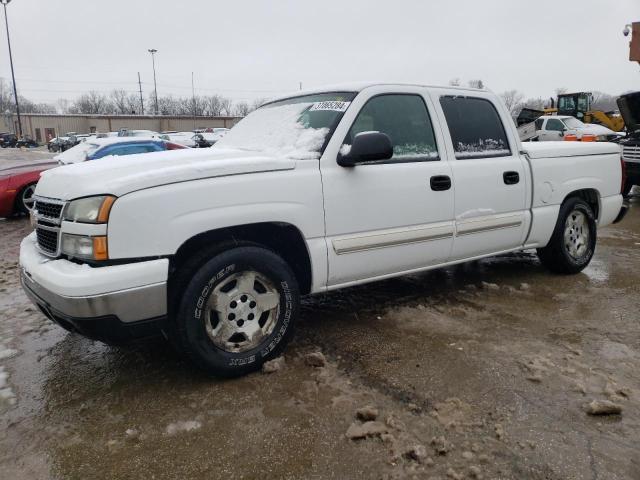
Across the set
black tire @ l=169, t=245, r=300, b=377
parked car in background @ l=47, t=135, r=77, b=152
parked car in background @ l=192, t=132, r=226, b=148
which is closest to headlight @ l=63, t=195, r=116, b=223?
black tire @ l=169, t=245, r=300, b=377

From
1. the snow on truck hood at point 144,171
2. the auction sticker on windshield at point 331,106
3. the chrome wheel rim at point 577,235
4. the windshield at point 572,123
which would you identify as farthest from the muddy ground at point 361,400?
the windshield at point 572,123

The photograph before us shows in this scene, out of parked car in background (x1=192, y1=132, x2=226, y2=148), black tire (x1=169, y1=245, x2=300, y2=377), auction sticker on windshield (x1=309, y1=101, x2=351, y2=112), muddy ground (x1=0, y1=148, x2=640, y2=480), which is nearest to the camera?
muddy ground (x1=0, y1=148, x2=640, y2=480)

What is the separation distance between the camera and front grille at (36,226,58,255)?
298 centimetres

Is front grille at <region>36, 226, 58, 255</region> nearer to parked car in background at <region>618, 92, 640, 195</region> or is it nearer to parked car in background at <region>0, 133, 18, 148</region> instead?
parked car in background at <region>618, 92, 640, 195</region>

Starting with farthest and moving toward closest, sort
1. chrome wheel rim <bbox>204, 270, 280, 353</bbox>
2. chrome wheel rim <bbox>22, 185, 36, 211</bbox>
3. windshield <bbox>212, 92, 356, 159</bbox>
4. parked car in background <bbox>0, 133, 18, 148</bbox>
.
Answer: parked car in background <bbox>0, 133, 18, 148</bbox> → chrome wheel rim <bbox>22, 185, 36, 211</bbox> → windshield <bbox>212, 92, 356, 159</bbox> → chrome wheel rim <bbox>204, 270, 280, 353</bbox>

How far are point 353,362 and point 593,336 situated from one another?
1.79 meters

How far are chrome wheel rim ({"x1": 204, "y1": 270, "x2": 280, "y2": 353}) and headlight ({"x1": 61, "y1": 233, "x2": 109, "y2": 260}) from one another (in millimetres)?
654

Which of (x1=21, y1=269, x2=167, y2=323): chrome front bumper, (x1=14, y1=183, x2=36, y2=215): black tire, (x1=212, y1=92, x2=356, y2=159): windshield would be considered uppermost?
(x1=212, y1=92, x2=356, y2=159): windshield

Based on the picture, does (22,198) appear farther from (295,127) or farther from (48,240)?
(295,127)

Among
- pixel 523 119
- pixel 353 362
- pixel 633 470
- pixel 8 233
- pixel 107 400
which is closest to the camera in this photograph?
pixel 633 470

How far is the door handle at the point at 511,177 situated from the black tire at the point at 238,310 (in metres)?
2.18

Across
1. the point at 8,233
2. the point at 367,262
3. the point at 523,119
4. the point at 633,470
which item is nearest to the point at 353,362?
the point at 367,262

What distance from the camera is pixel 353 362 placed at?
3.29 meters

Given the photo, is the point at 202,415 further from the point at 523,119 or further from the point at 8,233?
the point at 523,119
